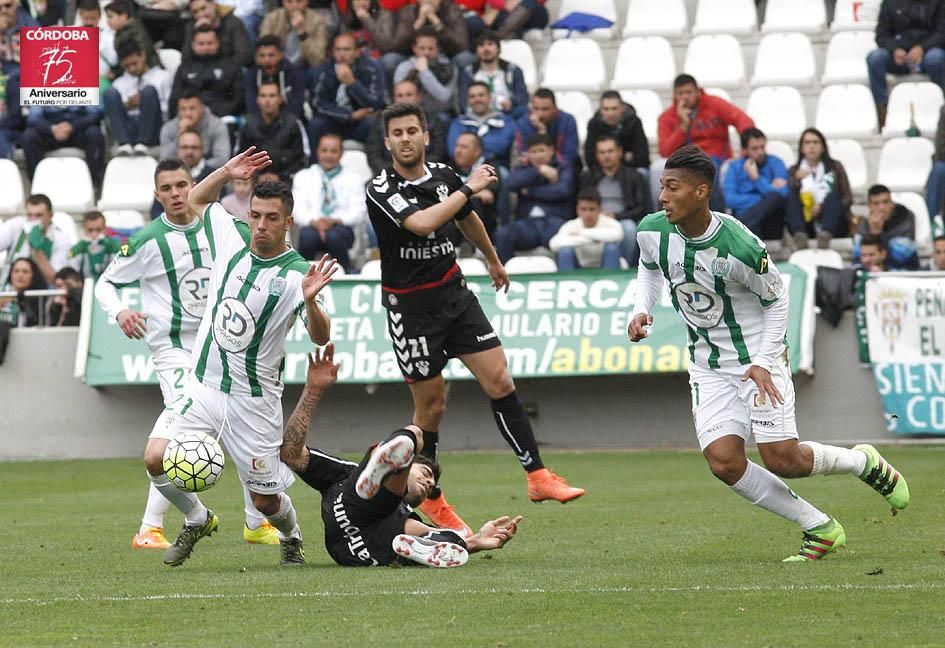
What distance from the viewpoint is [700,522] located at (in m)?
10.0

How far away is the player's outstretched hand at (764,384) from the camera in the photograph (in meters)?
7.64

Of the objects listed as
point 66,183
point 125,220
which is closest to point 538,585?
point 125,220

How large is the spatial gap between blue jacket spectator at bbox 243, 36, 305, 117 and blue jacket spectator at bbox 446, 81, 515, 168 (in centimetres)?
201

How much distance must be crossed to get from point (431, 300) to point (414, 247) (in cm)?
33

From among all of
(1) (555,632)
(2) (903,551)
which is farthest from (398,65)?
(1) (555,632)

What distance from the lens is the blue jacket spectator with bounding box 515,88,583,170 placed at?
17516mm

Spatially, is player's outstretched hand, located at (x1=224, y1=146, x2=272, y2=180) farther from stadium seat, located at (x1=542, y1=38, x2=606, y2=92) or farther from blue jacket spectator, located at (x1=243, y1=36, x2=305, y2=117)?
stadium seat, located at (x1=542, y1=38, x2=606, y2=92)

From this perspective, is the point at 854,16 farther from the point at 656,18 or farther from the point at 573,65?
the point at 573,65

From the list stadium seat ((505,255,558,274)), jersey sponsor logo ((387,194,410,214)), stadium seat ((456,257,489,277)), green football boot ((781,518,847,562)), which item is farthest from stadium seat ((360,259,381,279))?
green football boot ((781,518,847,562))

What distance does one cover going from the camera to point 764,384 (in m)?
7.66

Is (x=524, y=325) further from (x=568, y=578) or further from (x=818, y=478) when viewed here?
(x=568, y=578)

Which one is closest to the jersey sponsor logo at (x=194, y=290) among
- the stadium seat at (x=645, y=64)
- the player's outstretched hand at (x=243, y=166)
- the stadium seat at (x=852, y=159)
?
the player's outstretched hand at (x=243, y=166)

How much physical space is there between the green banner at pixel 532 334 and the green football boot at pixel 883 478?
694cm

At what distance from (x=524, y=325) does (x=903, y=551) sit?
27.2 feet
